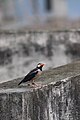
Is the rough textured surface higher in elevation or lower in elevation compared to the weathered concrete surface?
lower

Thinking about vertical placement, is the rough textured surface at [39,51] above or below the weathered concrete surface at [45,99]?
below

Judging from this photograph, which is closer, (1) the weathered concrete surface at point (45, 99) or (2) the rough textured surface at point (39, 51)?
(1) the weathered concrete surface at point (45, 99)

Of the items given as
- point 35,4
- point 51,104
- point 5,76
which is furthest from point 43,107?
point 35,4

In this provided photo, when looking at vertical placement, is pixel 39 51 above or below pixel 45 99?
below

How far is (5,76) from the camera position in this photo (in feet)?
32.1

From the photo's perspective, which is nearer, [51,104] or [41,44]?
A: [51,104]

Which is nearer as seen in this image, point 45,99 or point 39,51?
point 45,99

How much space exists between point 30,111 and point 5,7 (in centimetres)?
2424

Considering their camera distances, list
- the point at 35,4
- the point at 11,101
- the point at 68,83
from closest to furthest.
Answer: the point at 11,101 < the point at 68,83 < the point at 35,4

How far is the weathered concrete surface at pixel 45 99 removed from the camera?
541cm

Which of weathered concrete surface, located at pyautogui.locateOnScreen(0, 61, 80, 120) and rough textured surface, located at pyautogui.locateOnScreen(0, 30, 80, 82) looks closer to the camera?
weathered concrete surface, located at pyautogui.locateOnScreen(0, 61, 80, 120)

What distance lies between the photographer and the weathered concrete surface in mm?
5414

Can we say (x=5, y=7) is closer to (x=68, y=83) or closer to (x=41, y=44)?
(x=41, y=44)

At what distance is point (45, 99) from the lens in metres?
5.57
